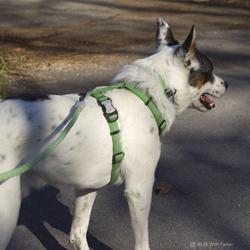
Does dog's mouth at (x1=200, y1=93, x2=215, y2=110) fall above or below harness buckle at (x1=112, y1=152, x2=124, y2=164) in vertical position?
above

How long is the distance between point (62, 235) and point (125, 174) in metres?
1.17

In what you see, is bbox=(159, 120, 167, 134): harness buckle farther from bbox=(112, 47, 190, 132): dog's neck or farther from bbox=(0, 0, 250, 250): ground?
bbox=(0, 0, 250, 250): ground

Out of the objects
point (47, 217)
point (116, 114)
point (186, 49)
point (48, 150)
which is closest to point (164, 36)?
point (186, 49)

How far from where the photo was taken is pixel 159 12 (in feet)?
51.5

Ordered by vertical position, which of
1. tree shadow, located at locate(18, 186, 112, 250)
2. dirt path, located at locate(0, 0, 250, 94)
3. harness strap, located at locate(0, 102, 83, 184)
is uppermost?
harness strap, located at locate(0, 102, 83, 184)

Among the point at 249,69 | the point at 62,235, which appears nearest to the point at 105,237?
the point at 62,235

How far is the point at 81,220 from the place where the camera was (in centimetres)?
450

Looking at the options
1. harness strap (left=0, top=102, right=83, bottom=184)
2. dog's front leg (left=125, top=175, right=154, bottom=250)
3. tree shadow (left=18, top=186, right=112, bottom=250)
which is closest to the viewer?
harness strap (left=0, top=102, right=83, bottom=184)

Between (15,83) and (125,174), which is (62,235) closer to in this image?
(125,174)

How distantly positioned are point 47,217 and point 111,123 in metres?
1.64

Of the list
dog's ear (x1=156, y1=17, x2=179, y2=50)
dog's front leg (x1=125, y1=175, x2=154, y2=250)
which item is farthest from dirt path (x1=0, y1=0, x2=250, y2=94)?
dog's front leg (x1=125, y1=175, x2=154, y2=250)

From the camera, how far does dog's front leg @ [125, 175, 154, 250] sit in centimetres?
397

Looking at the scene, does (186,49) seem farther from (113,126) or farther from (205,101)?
(113,126)

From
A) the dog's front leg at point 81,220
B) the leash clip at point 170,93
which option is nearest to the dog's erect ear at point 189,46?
the leash clip at point 170,93
